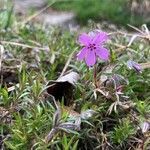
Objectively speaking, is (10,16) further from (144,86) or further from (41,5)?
(41,5)

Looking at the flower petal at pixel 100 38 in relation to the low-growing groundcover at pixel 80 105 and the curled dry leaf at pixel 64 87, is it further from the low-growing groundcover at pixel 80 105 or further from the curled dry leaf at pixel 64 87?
the curled dry leaf at pixel 64 87

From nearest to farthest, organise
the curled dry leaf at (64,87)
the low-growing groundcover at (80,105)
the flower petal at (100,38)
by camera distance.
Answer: the low-growing groundcover at (80,105)
the flower petal at (100,38)
the curled dry leaf at (64,87)

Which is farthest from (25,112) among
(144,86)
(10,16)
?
(10,16)

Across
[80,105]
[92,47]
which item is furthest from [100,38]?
[80,105]

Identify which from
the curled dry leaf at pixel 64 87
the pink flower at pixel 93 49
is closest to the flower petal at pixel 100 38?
the pink flower at pixel 93 49

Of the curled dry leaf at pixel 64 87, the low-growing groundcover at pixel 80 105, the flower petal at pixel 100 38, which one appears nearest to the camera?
the low-growing groundcover at pixel 80 105

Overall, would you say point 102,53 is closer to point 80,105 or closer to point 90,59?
point 90,59
